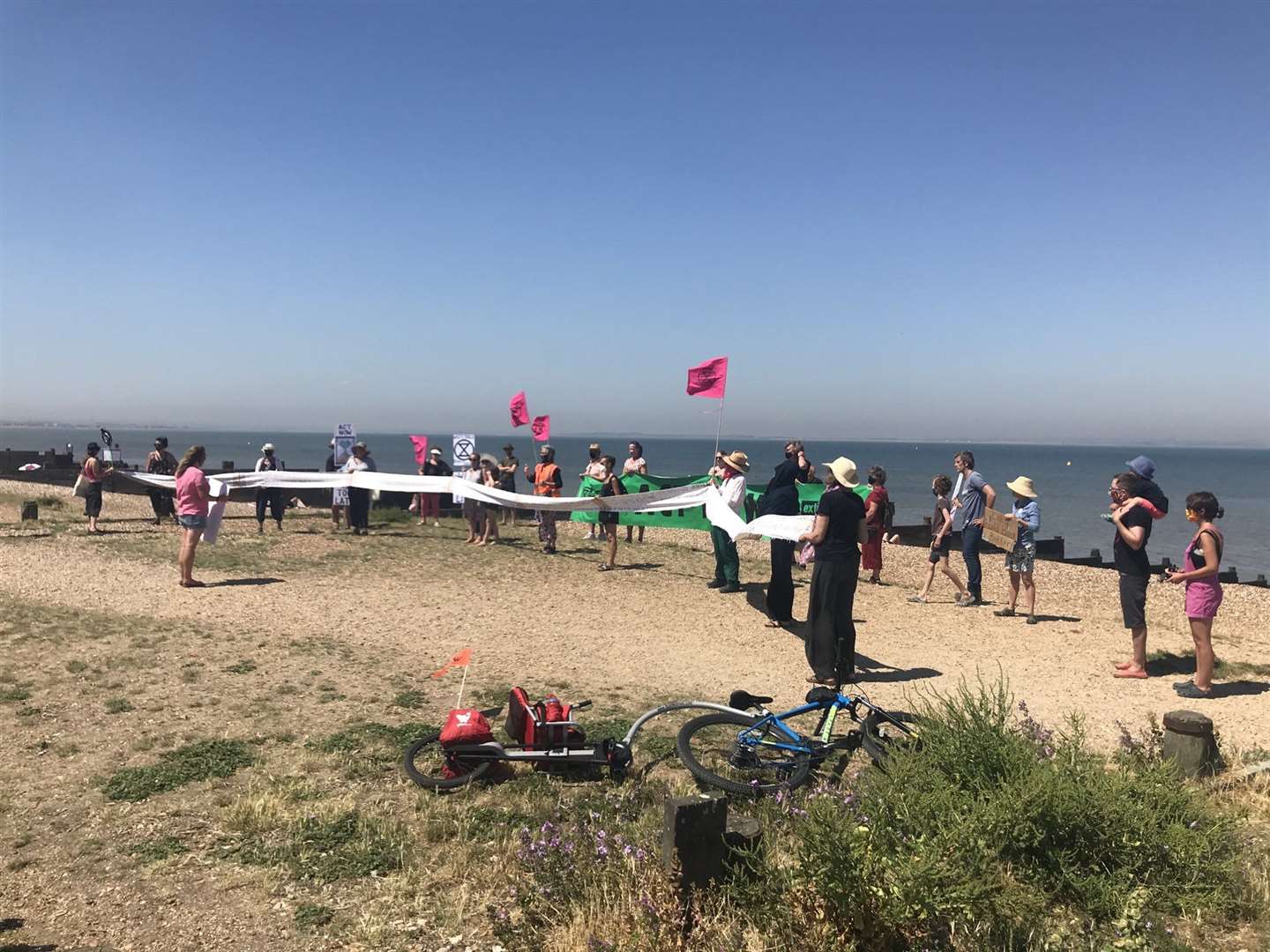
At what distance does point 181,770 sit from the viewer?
5.44 meters

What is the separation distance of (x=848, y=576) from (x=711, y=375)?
29.1 ft

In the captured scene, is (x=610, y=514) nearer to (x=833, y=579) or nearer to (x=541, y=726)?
(x=833, y=579)

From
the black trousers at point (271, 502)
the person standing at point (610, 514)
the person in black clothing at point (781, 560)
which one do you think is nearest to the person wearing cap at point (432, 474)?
the black trousers at point (271, 502)

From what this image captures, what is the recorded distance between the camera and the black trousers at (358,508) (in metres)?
17.2

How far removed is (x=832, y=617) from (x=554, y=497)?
8.77 m

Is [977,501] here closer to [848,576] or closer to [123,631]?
[848,576]

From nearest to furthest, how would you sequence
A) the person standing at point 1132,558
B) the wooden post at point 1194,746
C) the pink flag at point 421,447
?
the wooden post at point 1194,746 → the person standing at point 1132,558 → the pink flag at point 421,447

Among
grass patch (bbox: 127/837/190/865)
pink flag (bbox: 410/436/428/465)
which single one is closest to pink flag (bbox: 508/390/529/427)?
pink flag (bbox: 410/436/428/465)

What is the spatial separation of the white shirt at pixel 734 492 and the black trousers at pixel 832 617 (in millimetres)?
4557

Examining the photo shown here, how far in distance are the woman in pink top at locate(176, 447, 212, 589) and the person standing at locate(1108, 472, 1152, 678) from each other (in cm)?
1088

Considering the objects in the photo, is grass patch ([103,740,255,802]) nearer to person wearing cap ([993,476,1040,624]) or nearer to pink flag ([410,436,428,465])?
person wearing cap ([993,476,1040,624])

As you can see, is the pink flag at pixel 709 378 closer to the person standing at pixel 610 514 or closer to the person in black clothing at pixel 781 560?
the person standing at pixel 610 514

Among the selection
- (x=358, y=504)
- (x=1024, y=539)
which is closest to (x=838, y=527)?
(x=1024, y=539)

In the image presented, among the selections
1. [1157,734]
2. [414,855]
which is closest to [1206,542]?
[1157,734]
